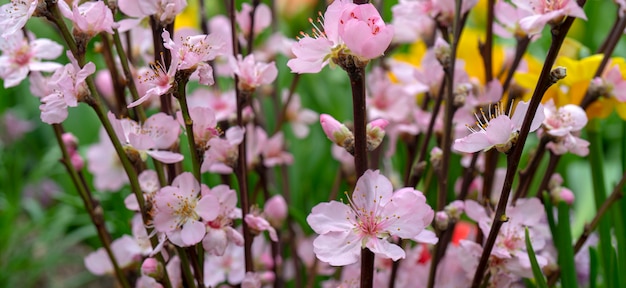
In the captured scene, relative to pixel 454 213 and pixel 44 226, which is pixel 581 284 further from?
pixel 44 226


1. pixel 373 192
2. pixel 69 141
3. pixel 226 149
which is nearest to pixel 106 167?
pixel 69 141

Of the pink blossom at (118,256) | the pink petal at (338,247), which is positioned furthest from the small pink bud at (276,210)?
the pink petal at (338,247)

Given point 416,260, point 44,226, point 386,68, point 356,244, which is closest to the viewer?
point 356,244

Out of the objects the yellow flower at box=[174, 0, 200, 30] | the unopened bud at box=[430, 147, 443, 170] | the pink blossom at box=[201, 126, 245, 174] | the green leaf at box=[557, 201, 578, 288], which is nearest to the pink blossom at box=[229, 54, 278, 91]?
the pink blossom at box=[201, 126, 245, 174]

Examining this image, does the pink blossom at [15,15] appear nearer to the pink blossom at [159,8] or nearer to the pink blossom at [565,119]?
the pink blossom at [159,8]

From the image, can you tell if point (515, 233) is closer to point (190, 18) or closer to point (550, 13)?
point (550, 13)

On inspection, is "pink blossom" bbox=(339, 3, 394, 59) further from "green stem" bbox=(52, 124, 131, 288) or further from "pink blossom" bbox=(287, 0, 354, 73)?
"green stem" bbox=(52, 124, 131, 288)

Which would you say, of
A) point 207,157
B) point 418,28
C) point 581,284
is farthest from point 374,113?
point 581,284
